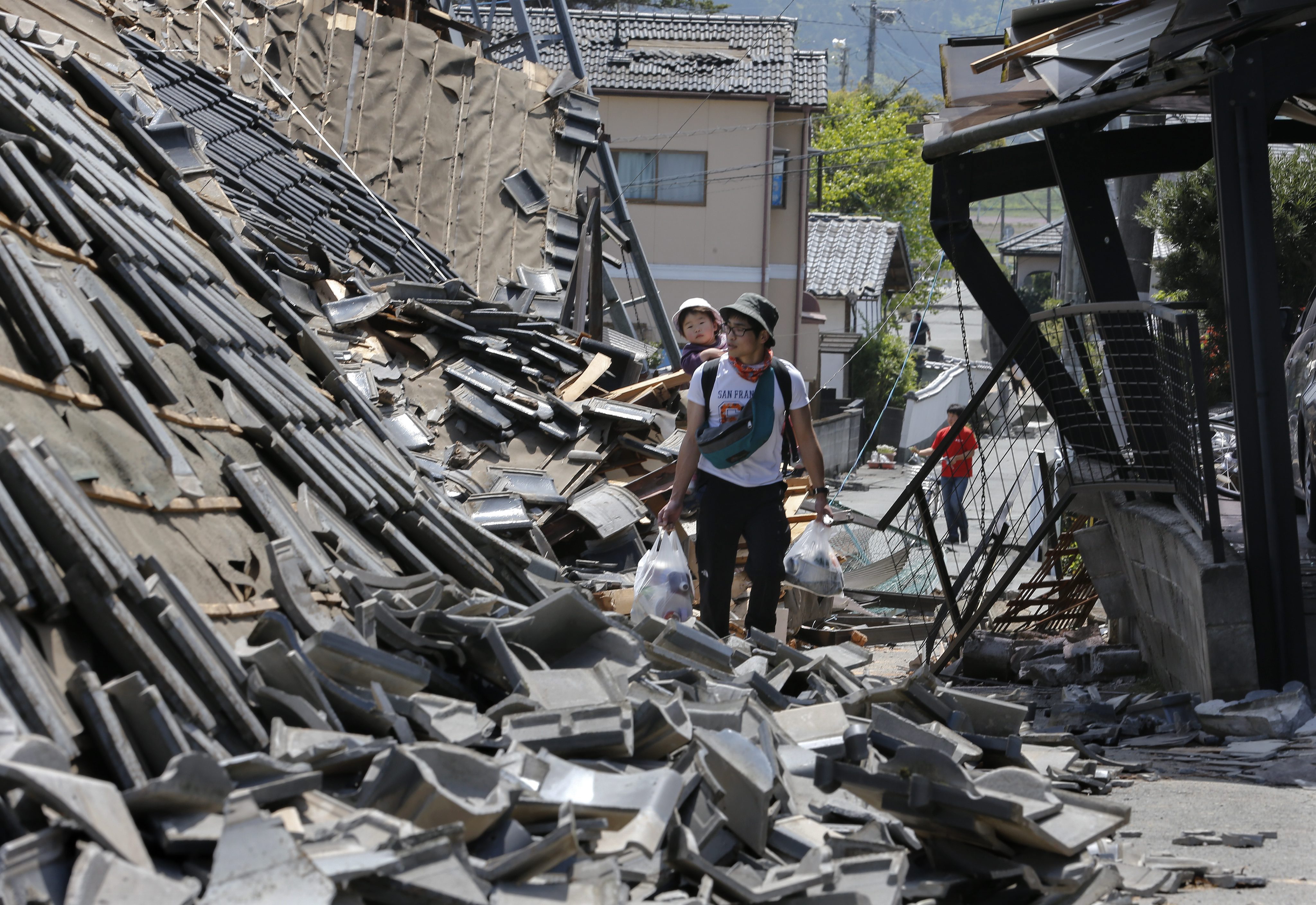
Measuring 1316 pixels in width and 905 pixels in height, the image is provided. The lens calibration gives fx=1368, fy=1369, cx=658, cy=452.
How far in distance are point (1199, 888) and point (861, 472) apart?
29.6m

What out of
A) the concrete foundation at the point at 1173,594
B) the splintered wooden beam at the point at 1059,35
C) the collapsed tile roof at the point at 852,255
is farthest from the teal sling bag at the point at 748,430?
the collapsed tile roof at the point at 852,255

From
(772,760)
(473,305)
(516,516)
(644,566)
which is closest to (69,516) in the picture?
(772,760)

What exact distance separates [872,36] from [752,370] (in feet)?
285

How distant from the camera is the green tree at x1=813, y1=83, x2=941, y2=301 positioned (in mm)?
53594

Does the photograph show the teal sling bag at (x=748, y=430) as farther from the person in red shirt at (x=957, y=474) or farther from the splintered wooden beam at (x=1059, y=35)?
the splintered wooden beam at (x=1059, y=35)

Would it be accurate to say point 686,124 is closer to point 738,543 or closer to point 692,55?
point 692,55

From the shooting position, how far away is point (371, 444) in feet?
20.4

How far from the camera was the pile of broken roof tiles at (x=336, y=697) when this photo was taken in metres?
3.16

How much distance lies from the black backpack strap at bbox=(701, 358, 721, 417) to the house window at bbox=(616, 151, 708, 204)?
91.8 feet

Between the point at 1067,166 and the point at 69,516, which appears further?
the point at 1067,166

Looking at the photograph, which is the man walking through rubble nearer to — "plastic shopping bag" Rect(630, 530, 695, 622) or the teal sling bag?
the teal sling bag

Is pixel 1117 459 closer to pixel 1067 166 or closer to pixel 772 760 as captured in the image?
pixel 1067 166

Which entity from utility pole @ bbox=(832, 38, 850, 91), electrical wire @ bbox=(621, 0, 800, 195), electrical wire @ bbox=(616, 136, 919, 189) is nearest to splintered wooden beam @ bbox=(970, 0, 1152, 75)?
electrical wire @ bbox=(616, 136, 919, 189)

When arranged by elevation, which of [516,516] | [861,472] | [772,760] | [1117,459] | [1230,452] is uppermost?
[861,472]
